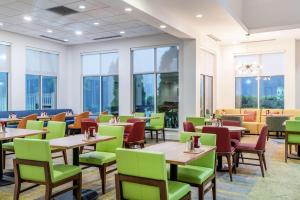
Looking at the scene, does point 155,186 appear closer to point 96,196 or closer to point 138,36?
point 96,196

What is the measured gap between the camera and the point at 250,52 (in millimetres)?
11180

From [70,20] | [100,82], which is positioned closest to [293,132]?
[70,20]

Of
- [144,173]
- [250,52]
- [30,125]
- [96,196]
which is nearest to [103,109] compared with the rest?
[30,125]

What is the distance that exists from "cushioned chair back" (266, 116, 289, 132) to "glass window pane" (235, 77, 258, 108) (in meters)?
1.67

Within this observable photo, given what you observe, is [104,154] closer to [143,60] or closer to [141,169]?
[141,169]

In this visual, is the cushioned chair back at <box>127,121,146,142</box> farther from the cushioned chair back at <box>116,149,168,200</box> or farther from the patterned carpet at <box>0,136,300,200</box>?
the cushioned chair back at <box>116,149,168,200</box>

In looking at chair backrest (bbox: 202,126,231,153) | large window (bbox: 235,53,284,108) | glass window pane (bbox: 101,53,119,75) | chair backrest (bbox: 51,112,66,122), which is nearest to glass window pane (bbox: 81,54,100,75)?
glass window pane (bbox: 101,53,119,75)

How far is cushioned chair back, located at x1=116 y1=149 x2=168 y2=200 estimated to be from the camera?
2.43m

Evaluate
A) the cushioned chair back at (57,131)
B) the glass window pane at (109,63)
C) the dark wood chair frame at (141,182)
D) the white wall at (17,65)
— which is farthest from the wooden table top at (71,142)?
the glass window pane at (109,63)

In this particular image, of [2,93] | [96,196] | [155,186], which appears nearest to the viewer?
[155,186]

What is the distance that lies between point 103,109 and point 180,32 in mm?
5009

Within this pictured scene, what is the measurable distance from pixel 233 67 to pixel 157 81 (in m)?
3.62

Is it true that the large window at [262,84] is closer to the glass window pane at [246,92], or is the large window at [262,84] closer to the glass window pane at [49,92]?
the glass window pane at [246,92]

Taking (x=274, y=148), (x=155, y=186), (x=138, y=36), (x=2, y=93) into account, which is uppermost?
(x=138, y=36)
